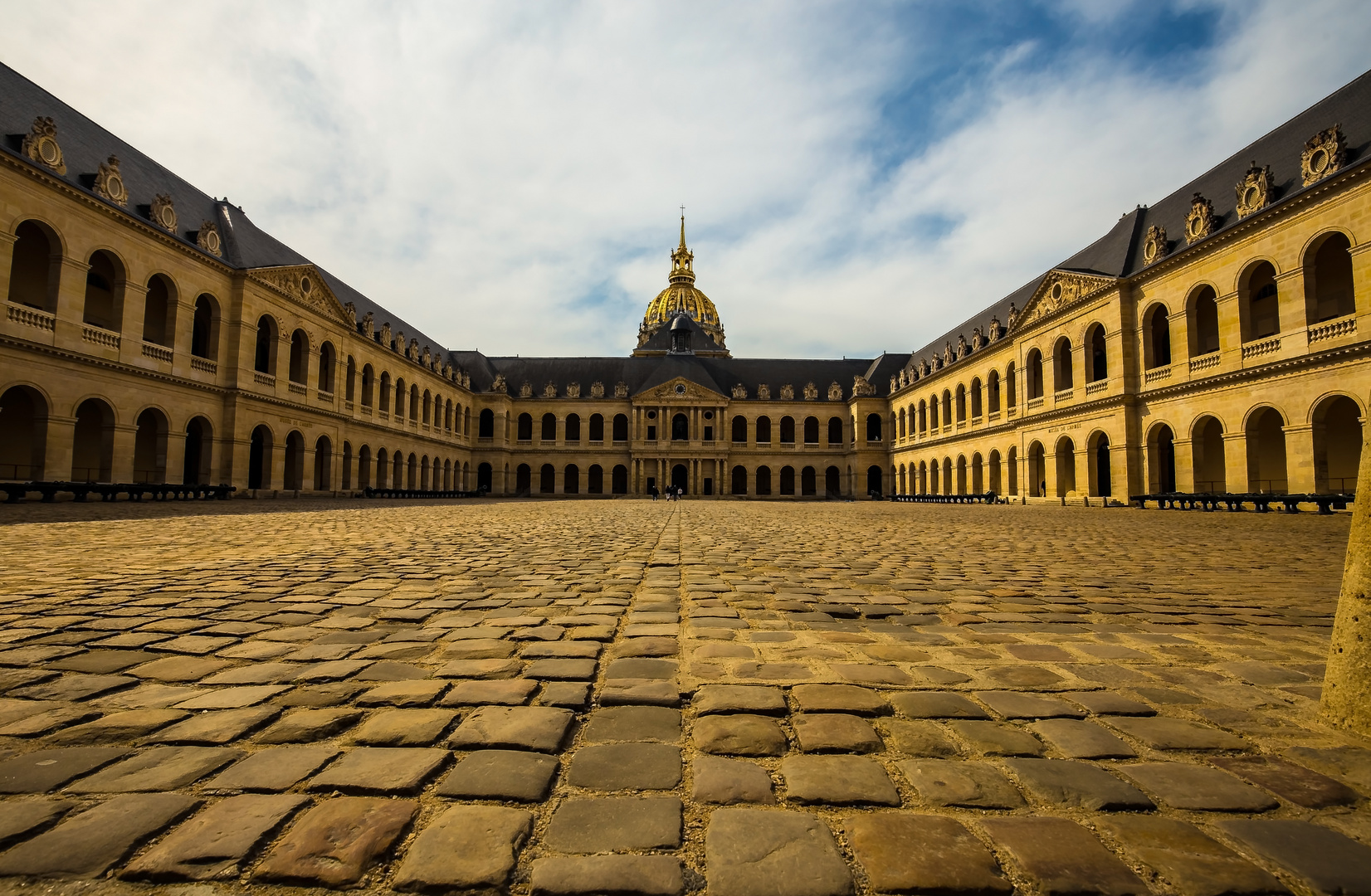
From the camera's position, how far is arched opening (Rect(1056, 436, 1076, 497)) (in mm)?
31844

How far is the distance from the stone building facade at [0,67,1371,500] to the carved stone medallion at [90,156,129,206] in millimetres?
69

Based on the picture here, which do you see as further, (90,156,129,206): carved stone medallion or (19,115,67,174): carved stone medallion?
(90,156,129,206): carved stone medallion

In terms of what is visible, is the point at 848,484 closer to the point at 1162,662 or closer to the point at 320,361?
the point at 320,361

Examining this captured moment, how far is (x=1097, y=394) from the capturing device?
28672mm

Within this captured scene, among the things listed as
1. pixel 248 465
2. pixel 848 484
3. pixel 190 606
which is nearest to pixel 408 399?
pixel 248 465

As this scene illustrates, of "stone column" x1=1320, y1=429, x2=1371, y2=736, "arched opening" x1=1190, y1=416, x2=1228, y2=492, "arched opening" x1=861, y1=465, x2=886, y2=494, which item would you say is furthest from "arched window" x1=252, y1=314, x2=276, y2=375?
"arched opening" x1=861, y1=465, x2=886, y2=494

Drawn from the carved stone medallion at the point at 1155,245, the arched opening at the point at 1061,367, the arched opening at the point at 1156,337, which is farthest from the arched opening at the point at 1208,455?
the arched opening at the point at 1061,367

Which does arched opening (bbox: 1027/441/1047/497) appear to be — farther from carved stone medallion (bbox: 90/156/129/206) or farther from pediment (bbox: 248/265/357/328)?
carved stone medallion (bbox: 90/156/129/206)

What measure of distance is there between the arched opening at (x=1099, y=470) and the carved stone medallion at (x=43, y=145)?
39.8 meters

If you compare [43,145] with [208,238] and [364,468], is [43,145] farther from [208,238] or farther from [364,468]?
[364,468]

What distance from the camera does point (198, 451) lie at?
27.1 meters

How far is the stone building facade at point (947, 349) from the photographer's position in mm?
19656

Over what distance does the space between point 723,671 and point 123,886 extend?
2.31 meters

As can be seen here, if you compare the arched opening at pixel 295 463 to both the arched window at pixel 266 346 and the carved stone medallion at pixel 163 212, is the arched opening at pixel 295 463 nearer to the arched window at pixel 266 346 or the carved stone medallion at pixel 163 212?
the arched window at pixel 266 346
